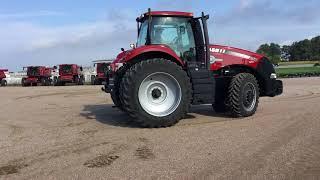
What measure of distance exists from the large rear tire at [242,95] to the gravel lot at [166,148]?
0.29 m

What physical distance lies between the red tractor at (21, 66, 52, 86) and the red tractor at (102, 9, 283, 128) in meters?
31.3

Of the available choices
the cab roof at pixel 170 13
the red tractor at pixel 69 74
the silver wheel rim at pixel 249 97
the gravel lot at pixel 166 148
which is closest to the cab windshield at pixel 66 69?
the red tractor at pixel 69 74

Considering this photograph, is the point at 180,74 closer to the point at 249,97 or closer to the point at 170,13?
the point at 170,13

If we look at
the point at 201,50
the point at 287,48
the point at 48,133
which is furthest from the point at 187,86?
the point at 287,48

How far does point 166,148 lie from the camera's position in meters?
7.84

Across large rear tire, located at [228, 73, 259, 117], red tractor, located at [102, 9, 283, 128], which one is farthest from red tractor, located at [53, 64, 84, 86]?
large rear tire, located at [228, 73, 259, 117]

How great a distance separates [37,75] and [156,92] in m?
33.4

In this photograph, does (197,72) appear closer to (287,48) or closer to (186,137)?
(186,137)

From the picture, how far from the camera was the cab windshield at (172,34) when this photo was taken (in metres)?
11.0

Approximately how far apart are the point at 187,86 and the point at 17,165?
448cm

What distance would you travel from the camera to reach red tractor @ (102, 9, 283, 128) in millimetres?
10078

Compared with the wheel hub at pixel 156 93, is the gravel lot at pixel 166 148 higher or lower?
lower

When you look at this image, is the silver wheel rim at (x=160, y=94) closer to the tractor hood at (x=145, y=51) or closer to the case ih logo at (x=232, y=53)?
the tractor hood at (x=145, y=51)

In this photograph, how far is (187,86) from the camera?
10.4 meters
